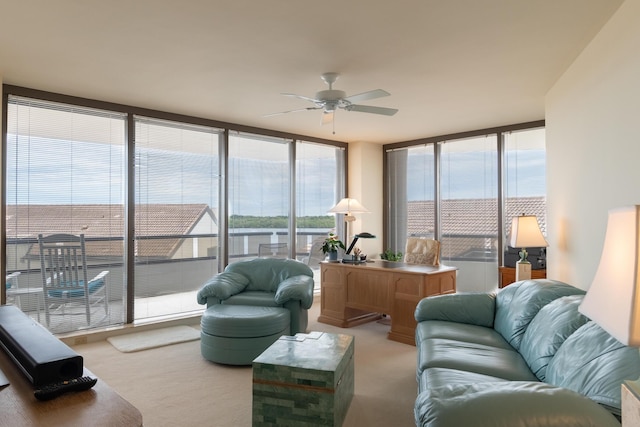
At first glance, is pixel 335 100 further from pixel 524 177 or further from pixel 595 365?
pixel 524 177

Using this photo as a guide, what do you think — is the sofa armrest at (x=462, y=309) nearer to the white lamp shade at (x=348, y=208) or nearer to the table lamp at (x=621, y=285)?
the white lamp shade at (x=348, y=208)

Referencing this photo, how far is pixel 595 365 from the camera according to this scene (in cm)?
180

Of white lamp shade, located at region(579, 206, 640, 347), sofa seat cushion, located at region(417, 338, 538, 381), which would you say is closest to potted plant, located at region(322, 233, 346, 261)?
sofa seat cushion, located at region(417, 338, 538, 381)

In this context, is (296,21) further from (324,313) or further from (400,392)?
(324,313)

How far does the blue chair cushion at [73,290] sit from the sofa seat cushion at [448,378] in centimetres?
393

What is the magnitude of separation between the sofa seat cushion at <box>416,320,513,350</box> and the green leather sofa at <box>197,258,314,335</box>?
1.30 metres

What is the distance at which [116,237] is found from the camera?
4.92 meters

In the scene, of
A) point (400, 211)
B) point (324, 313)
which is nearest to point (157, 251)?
point (324, 313)

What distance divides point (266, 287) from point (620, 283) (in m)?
3.85

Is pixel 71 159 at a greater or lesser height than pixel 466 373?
greater

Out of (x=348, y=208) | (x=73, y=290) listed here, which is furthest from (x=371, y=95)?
(x=73, y=290)

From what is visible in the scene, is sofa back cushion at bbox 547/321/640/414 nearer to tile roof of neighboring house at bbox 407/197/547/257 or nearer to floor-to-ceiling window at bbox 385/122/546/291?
floor-to-ceiling window at bbox 385/122/546/291

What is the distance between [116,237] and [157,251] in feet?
1.69

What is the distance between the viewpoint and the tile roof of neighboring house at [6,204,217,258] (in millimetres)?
4348
